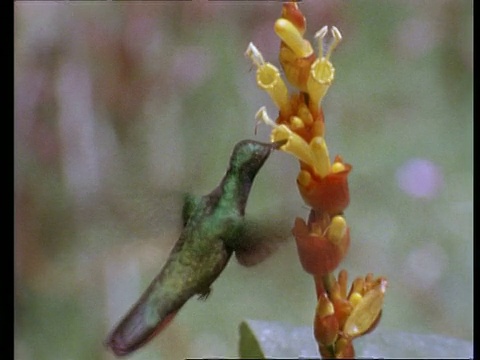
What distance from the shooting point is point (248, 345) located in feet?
1.29

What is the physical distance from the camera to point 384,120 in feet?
2.97

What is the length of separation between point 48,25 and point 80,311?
14.3 inches

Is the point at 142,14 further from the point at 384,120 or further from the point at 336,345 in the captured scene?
the point at 336,345

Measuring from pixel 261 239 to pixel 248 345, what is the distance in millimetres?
71

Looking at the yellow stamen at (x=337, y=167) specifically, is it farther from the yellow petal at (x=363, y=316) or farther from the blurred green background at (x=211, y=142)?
the blurred green background at (x=211, y=142)

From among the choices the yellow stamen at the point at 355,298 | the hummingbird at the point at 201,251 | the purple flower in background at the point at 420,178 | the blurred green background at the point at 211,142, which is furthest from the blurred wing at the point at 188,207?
the purple flower in background at the point at 420,178

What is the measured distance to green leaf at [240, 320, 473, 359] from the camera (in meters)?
0.46

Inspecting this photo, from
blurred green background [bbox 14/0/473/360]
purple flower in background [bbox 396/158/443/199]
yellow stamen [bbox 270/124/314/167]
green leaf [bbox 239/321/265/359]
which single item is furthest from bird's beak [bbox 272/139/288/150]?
purple flower in background [bbox 396/158/443/199]

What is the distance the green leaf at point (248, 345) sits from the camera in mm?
384

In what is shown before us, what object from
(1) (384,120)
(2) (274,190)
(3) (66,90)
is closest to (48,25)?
(3) (66,90)

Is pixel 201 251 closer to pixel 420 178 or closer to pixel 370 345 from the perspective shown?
pixel 370 345

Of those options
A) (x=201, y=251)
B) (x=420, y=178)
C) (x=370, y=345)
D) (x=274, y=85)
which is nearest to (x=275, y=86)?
(x=274, y=85)

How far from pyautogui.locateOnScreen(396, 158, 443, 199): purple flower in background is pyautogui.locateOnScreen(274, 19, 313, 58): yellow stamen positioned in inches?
23.6

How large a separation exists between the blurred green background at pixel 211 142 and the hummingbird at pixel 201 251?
23 centimetres
